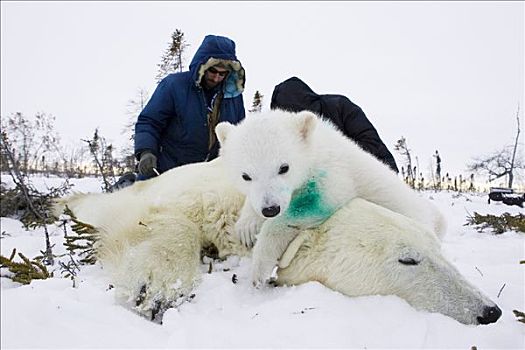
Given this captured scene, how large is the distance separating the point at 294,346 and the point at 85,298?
95 cm

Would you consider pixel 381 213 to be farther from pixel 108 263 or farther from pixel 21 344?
pixel 21 344

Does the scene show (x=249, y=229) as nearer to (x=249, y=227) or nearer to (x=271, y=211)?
(x=249, y=227)

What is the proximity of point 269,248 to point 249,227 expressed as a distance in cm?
35

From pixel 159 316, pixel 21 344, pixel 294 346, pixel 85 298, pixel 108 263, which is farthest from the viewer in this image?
pixel 108 263

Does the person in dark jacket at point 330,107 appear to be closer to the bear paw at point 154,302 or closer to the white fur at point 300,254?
the white fur at point 300,254

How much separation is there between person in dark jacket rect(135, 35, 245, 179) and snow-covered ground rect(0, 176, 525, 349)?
10.6 ft

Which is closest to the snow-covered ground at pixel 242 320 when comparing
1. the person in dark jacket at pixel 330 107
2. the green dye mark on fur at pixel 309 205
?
the green dye mark on fur at pixel 309 205

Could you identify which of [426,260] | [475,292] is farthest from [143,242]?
[475,292]

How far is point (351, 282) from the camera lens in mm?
2242

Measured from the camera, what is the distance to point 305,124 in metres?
3.00

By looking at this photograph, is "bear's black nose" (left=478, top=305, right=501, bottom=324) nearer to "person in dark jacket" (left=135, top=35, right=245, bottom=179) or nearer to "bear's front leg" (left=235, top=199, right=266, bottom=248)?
"bear's front leg" (left=235, top=199, right=266, bottom=248)

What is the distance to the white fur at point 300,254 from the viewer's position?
2123mm

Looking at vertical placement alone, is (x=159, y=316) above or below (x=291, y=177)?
below

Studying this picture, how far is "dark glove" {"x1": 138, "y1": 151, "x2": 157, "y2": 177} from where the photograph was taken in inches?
196
